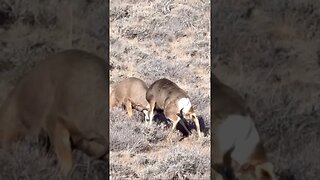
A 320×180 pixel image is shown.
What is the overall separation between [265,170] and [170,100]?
80 centimetres

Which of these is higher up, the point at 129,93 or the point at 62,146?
the point at 129,93

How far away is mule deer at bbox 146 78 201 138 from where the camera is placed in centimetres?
535

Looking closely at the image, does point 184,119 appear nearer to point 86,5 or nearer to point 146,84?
point 146,84

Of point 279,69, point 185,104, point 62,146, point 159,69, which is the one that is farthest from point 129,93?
point 279,69

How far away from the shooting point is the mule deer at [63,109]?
17.4ft

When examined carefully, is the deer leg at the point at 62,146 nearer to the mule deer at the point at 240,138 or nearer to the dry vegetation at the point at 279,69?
the mule deer at the point at 240,138

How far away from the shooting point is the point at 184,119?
540cm

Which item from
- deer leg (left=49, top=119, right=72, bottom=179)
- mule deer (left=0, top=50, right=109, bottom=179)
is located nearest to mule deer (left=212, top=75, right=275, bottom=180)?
mule deer (left=0, top=50, right=109, bottom=179)

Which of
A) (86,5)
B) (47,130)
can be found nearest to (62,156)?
(47,130)

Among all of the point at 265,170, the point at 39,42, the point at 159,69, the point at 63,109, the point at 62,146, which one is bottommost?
the point at 265,170

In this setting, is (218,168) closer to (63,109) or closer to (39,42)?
(63,109)

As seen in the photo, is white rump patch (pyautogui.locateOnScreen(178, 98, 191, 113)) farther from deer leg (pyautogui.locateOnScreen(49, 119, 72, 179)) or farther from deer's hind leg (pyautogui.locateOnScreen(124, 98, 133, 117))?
deer leg (pyautogui.locateOnScreen(49, 119, 72, 179))

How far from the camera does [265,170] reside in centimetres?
544

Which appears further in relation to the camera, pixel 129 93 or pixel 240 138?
pixel 240 138
